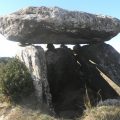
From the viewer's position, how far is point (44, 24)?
15.4 metres

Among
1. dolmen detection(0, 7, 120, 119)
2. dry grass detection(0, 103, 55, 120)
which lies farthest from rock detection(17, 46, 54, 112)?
dry grass detection(0, 103, 55, 120)

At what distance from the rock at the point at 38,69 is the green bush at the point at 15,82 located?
10.7 inches

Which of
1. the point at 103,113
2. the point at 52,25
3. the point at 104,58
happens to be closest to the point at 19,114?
the point at 103,113

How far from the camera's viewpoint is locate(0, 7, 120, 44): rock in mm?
15406

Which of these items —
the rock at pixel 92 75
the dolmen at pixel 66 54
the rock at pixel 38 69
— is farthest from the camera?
the rock at pixel 92 75

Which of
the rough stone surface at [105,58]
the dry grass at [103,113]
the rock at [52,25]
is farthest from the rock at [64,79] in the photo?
the dry grass at [103,113]

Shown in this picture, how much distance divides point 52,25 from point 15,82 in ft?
8.87

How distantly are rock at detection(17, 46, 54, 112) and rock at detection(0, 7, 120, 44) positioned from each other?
0.76 meters

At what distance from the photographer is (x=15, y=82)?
14.5 metres

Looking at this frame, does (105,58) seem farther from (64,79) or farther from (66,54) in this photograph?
(64,79)

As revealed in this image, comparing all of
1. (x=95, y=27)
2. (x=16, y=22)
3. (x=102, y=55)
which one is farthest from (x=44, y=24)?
(x=102, y=55)

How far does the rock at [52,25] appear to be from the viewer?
15.4m

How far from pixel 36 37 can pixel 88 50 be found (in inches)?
107

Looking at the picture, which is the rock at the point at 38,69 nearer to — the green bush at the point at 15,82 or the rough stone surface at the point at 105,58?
the green bush at the point at 15,82
